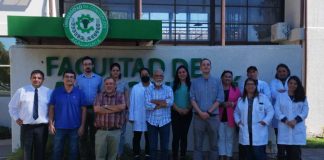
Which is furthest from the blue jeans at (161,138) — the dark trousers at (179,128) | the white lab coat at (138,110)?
the dark trousers at (179,128)

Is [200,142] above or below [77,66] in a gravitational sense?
below

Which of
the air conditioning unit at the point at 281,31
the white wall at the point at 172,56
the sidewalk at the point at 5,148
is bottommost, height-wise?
the sidewalk at the point at 5,148

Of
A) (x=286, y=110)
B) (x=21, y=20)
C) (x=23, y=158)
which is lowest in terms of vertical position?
(x=23, y=158)

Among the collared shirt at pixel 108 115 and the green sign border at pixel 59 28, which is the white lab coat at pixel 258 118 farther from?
the green sign border at pixel 59 28

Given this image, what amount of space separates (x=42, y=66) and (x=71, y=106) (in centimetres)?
223

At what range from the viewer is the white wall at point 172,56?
904 centimetres

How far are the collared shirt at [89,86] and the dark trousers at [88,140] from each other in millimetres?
212

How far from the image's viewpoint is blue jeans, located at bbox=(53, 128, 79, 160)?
721 centimetres

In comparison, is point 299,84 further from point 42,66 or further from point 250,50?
point 42,66

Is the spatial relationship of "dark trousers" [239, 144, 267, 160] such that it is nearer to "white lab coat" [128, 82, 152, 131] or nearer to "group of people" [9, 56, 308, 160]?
"group of people" [9, 56, 308, 160]

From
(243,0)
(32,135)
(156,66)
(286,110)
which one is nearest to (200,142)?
(286,110)

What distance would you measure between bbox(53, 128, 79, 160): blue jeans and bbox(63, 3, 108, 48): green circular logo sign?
189 cm

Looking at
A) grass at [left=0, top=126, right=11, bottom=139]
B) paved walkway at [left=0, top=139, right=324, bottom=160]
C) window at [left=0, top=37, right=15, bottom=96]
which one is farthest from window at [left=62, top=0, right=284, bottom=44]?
paved walkway at [left=0, top=139, right=324, bottom=160]

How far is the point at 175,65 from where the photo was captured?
30.6ft
